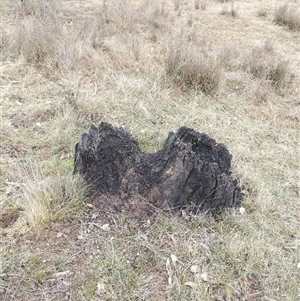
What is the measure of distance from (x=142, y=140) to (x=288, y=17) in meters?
5.06

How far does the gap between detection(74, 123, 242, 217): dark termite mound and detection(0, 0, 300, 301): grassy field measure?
106 mm

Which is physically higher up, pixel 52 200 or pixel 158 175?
pixel 158 175

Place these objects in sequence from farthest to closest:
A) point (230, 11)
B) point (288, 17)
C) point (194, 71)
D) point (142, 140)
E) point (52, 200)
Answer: point (230, 11)
point (288, 17)
point (194, 71)
point (142, 140)
point (52, 200)

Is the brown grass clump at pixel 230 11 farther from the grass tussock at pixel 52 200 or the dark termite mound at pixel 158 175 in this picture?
the grass tussock at pixel 52 200

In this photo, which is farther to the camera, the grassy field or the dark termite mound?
the dark termite mound

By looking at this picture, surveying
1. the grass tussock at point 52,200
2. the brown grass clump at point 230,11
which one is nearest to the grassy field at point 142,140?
the grass tussock at point 52,200

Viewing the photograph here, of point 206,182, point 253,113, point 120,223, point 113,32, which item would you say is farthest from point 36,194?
point 113,32

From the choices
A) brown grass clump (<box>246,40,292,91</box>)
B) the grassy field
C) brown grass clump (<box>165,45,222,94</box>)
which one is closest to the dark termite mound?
the grassy field

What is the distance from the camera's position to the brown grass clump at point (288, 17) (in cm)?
677

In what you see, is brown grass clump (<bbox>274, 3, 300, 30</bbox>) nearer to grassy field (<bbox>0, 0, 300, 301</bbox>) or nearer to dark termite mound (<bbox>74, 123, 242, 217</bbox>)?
grassy field (<bbox>0, 0, 300, 301</bbox>)

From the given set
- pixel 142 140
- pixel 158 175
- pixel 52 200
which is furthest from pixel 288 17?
pixel 52 200

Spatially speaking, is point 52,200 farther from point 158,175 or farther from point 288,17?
point 288,17

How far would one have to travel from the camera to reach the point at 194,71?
420cm

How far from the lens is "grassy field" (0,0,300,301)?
6.86 feet
